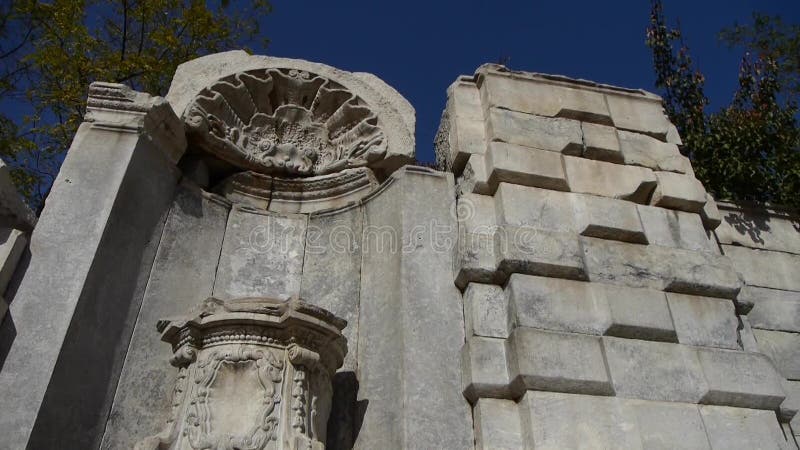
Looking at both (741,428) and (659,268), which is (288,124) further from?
(741,428)

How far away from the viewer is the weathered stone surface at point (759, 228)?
6066 mm

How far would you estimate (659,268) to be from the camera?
452 cm

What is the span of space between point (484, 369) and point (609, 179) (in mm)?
2009

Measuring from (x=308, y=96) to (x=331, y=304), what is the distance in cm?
232

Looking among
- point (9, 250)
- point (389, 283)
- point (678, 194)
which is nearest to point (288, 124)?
point (389, 283)

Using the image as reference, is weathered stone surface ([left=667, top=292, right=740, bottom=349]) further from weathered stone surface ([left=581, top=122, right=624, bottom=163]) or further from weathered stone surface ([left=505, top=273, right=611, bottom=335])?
weathered stone surface ([left=581, top=122, right=624, bottom=163])

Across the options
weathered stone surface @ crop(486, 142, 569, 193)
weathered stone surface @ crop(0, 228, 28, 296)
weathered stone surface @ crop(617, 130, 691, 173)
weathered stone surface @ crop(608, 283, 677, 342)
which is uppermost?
weathered stone surface @ crop(617, 130, 691, 173)

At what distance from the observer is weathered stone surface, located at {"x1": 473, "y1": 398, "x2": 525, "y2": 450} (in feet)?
12.0

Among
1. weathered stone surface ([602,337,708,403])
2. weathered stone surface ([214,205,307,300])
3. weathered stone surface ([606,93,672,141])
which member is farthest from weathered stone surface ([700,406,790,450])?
weathered stone surface ([214,205,307,300])

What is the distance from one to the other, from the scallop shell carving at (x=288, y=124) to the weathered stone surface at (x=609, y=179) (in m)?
1.74

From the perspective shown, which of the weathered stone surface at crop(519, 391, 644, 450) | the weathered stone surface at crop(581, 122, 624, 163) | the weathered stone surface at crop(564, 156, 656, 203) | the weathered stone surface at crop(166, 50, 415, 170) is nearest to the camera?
the weathered stone surface at crop(519, 391, 644, 450)

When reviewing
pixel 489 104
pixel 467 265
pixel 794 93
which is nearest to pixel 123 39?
pixel 489 104

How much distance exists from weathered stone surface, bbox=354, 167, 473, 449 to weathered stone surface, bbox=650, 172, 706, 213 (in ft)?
5.38

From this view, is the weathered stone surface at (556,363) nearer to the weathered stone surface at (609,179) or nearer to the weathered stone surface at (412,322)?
the weathered stone surface at (412,322)
